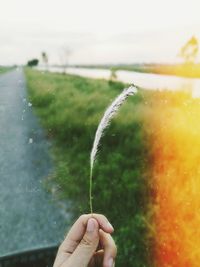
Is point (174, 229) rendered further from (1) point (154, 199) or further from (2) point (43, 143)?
(2) point (43, 143)

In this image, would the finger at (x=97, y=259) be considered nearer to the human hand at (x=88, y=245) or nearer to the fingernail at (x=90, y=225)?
the human hand at (x=88, y=245)

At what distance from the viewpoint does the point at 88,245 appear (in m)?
1.55

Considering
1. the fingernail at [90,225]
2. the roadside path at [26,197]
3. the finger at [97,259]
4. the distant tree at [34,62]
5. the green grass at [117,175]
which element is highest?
the fingernail at [90,225]

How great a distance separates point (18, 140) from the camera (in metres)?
11.0

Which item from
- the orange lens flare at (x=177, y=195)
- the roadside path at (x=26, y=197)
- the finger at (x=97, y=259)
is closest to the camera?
the finger at (x=97, y=259)

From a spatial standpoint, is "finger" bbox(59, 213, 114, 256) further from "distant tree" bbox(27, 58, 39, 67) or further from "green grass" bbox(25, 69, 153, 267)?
"distant tree" bbox(27, 58, 39, 67)

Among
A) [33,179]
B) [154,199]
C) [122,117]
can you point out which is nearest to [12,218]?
[33,179]

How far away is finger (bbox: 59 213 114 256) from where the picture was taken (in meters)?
1.57

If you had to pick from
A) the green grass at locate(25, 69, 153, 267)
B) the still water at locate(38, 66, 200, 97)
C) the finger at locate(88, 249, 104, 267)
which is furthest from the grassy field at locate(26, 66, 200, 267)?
the finger at locate(88, 249, 104, 267)

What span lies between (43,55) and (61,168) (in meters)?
95.1

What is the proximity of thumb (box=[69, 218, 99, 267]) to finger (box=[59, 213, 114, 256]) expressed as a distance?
3 centimetres

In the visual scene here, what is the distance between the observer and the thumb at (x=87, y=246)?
153cm

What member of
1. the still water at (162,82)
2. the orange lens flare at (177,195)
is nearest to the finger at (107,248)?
the still water at (162,82)

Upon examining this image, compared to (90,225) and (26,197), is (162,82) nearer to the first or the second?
(26,197)
